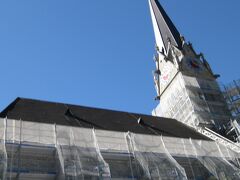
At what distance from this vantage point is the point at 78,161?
14984 millimetres

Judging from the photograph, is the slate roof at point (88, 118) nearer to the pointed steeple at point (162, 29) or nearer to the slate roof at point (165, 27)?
the pointed steeple at point (162, 29)

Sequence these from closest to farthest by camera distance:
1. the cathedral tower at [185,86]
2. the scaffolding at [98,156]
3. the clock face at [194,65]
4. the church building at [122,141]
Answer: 1. the scaffolding at [98,156]
2. the church building at [122,141]
3. the cathedral tower at [185,86]
4. the clock face at [194,65]

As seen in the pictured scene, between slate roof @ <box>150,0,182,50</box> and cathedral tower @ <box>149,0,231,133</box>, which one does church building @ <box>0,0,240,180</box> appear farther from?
slate roof @ <box>150,0,182,50</box>

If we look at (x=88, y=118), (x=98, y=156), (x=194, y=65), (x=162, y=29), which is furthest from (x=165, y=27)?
(x=98, y=156)

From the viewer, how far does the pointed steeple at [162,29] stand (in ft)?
116

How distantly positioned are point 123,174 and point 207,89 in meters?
15.6

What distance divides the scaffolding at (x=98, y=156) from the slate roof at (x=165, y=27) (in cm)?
1616

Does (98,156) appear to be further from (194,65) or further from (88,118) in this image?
(194,65)

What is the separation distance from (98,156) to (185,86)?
14788 millimetres

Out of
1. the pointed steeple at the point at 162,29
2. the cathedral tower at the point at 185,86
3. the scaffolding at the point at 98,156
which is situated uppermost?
the pointed steeple at the point at 162,29

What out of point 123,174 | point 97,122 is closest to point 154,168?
point 123,174

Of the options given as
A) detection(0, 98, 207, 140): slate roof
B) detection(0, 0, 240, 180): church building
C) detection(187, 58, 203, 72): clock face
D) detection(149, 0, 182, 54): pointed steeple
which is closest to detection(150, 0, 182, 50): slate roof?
detection(149, 0, 182, 54): pointed steeple

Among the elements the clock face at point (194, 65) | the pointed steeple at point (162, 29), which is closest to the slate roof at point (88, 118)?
the clock face at point (194, 65)

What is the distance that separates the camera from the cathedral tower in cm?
2778
